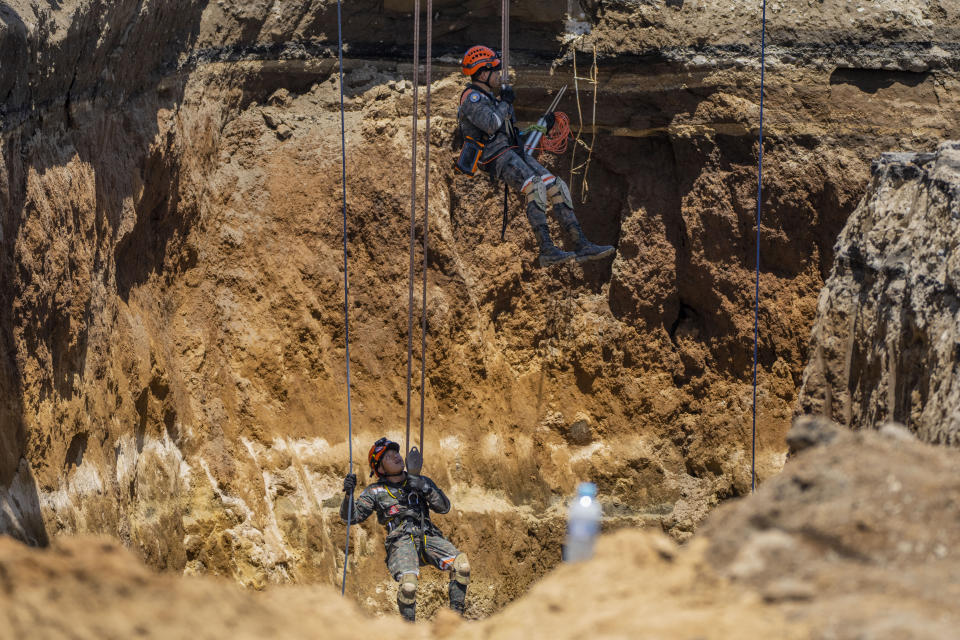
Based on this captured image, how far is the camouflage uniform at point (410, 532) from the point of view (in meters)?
10.0

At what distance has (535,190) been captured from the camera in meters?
10.8

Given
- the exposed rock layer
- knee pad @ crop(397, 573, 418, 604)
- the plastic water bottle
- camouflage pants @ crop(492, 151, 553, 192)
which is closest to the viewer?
the plastic water bottle

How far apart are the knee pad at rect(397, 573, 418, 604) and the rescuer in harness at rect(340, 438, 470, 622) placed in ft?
0.11

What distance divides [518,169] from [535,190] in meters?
0.27

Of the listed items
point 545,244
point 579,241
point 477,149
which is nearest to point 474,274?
point 545,244

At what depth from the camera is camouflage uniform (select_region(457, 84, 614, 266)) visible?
10.6 m

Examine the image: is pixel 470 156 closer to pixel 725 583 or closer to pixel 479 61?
pixel 479 61

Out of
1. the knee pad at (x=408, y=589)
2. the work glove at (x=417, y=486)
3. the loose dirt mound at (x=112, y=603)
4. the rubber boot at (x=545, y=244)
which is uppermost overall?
the rubber boot at (x=545, y=244)

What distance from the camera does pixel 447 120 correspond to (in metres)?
12.7

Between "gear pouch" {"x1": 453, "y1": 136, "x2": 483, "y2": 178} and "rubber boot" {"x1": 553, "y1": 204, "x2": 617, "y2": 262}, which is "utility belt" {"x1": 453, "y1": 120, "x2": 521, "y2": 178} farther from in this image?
"rubber boot" {"x1": 553, "y1": 204, "x2": 617, "y2": 262}

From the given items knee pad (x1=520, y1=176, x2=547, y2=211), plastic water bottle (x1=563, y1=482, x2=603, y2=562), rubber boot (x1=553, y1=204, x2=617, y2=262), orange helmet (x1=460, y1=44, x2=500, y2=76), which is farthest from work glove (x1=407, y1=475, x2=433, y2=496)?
plastic water bottle (x1=563, y1=482, x2=603, y2=562)

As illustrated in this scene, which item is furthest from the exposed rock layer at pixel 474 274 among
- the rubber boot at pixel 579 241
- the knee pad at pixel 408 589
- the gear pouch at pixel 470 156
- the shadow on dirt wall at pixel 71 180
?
the knee pad at pixel 408 589

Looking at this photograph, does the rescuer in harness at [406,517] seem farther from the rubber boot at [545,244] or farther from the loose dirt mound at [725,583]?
the loose dirt mound at [725,583]

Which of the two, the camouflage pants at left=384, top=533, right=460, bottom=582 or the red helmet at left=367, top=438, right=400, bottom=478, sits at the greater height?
the red helmet at left=367, top=438, right=400, bottom=478
